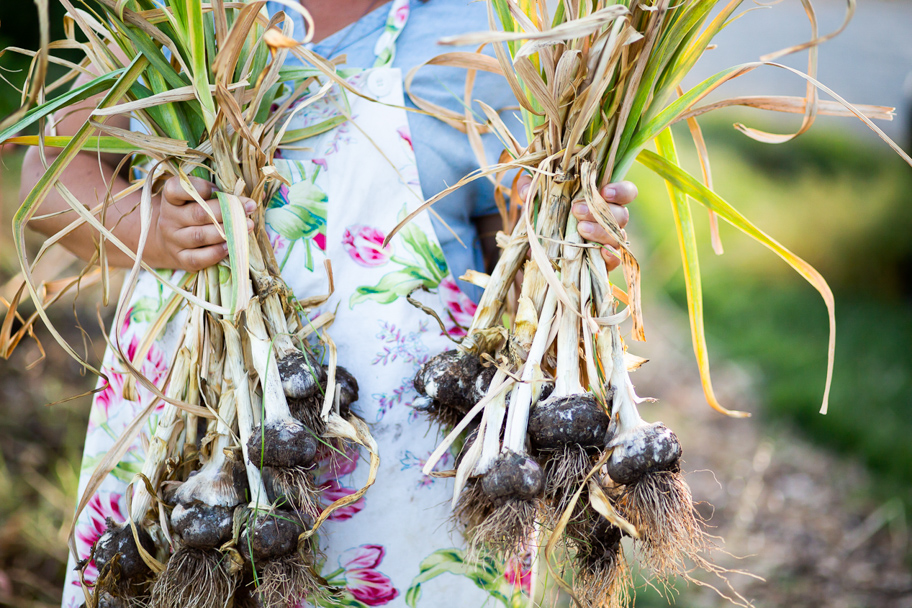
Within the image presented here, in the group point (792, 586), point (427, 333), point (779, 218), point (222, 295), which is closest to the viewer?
point (222, 295)

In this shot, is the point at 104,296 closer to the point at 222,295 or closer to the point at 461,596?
the point at 222,295

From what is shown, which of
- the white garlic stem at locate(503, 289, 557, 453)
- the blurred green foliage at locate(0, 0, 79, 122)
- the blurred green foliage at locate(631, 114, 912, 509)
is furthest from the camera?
the blurred green foliage at locate(631, 114, 912, 509)

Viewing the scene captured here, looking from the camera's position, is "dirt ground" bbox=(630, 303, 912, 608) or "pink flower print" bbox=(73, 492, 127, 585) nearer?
"pink flower print" bbox=(73, 492, 127, 585)

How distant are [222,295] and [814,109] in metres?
0.61

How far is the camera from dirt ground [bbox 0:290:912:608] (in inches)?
61.3

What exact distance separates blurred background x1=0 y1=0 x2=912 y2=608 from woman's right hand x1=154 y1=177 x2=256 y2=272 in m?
0.38

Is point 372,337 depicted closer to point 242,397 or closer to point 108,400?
point 242,397

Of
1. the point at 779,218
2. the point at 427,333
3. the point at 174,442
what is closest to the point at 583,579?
the point at 427,333

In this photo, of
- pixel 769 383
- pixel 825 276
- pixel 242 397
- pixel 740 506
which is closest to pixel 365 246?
pixel 242 397

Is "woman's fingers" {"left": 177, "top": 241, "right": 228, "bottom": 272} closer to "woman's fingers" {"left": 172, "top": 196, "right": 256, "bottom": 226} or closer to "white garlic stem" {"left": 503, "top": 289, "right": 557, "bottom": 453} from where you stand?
"woman's fingers" {"left": 172, "top": 196, "right": 256, "bottom": 226}

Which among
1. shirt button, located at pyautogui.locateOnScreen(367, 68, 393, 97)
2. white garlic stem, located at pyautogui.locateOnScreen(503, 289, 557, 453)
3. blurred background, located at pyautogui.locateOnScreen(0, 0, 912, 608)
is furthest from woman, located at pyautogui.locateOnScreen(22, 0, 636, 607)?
blurred background, located at pyautogui.locateOnScreen(0, 0, 912, 608)

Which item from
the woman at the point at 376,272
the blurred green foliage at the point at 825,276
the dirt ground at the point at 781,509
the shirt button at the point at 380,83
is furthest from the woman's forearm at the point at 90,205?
the blurred green foliage at the point at 825,276

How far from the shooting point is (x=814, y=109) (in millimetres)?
551

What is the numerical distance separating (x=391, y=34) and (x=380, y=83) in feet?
0.25
